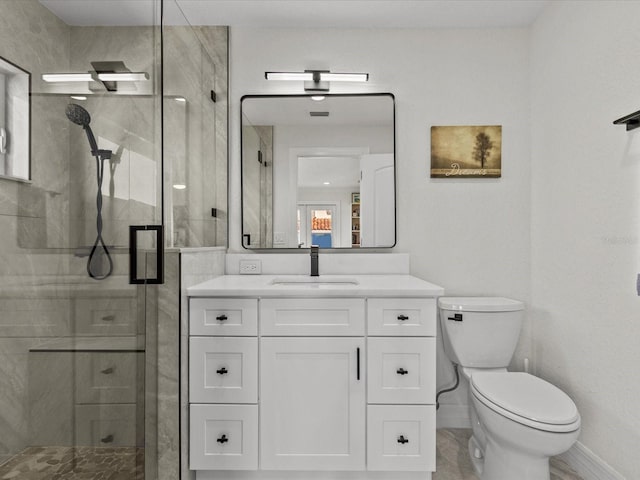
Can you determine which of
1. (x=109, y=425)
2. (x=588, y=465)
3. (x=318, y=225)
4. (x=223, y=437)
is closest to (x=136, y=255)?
(x=109, y=425)

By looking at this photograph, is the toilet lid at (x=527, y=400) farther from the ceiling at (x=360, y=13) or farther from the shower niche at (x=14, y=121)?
the ceiling at (x=360, y=13)

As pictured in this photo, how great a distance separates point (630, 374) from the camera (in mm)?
1517

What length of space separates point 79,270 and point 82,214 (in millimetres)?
156

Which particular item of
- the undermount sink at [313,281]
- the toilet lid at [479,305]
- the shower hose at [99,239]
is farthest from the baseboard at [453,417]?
the shower hose at [99,239]

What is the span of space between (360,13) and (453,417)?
2.44 m

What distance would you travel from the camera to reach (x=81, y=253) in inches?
41.8

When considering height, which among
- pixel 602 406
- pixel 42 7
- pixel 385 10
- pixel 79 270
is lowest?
pixel 602 406

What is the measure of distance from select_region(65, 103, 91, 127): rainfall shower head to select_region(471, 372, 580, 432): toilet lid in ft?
5.77

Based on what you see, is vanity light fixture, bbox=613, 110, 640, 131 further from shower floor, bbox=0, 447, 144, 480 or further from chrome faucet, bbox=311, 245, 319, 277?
shower floor, bbox=0, 447, 144, 480

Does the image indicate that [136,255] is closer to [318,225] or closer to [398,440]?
[318,225]

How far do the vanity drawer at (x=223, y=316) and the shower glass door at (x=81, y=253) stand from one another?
206 mm

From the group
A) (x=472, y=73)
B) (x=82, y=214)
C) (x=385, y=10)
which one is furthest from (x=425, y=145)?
(x=82, y=214)

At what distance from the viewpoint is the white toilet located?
1.42 meters

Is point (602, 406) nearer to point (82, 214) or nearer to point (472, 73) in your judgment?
point (472, 73)
